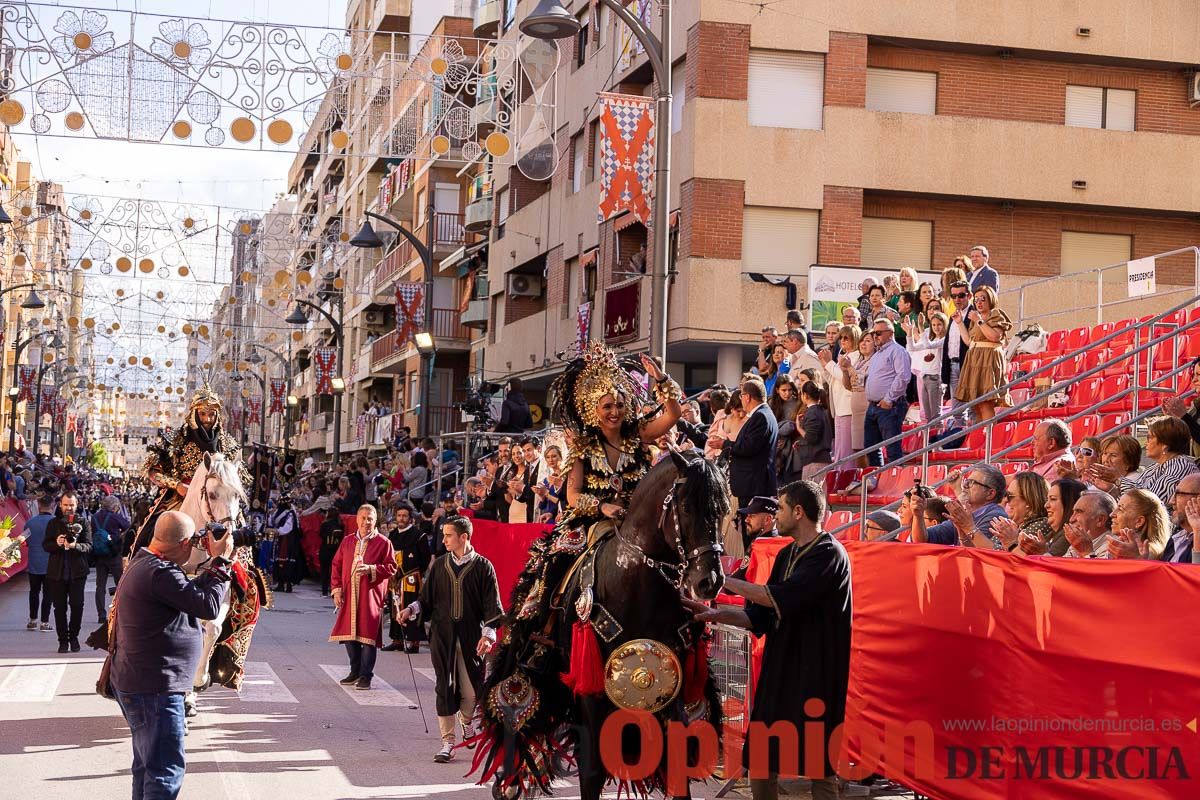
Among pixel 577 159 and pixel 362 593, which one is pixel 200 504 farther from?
pixel 577 159

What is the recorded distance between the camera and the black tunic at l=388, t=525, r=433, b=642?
53.2 ft

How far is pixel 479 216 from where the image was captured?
153ft

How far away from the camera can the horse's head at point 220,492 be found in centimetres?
1164

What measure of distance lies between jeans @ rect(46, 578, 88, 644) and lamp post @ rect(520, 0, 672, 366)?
8.56m

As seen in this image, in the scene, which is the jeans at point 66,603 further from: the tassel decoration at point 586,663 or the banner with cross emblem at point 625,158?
the tassel decoration at point 586,663

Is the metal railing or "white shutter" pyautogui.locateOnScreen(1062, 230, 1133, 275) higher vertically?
"white shutter" pyautogui.locateOnScreen(1062, 230, 1133, 275)

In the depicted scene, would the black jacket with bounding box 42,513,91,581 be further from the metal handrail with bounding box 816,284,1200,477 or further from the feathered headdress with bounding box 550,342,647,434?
the feathered headdress with bounding box 550,342,647,434

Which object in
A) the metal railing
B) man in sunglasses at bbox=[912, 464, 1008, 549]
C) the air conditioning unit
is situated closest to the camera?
man in sunglasses at bbox=[912, 464, 1008, 549]

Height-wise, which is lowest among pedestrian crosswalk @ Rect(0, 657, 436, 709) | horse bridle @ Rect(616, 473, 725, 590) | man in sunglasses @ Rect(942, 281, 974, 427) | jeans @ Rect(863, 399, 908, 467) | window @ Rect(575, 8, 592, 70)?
pedestrian crosswalk @ Rect(0, 657, 436, 709)

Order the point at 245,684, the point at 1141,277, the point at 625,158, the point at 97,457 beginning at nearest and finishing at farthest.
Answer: the point at 245,684 → the point at 625,158 → the point at 1141,277 → the point at 97,457

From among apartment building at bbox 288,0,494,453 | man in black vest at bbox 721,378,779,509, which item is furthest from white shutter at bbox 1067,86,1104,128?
man in black vest at bbox 721,378,779,509

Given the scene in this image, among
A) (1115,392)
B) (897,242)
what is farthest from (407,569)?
(897,242)

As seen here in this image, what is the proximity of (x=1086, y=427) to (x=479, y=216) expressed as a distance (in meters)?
31.8

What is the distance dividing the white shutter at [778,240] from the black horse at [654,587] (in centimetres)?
2151
